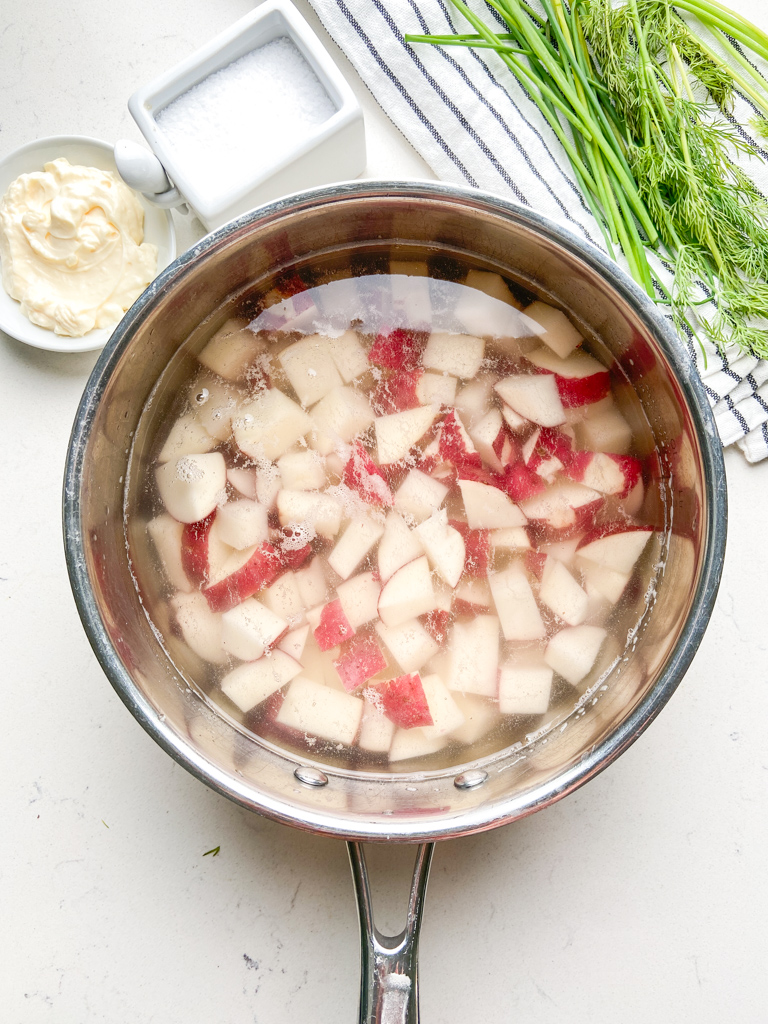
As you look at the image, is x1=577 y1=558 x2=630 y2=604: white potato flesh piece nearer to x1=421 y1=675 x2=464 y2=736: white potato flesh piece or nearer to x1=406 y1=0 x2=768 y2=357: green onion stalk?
x1=421 y1=675 x2=464 y2=736: white potato flesh piece

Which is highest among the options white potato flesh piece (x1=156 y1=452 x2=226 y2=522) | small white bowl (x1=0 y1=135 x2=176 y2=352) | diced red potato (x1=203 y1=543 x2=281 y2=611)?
small white bowl (x1=0 y1=135 x2=176 y2=352)

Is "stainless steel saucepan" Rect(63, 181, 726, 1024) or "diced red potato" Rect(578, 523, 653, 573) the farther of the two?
"diced red potato" Rect(578, 523, 653, 573)

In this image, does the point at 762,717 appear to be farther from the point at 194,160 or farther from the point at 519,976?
the point at 194,160

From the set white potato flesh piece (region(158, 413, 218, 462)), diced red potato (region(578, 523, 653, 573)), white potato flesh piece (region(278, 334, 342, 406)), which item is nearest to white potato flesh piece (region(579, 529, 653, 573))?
diced red potato (region(578, 523, 653, 573))

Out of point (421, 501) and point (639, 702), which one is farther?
point (421, 501)

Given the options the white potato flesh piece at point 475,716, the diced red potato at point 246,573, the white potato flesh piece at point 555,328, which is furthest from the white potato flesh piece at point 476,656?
the white potato flesh piece at point 555,328

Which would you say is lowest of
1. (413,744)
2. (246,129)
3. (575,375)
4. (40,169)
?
(413,744)

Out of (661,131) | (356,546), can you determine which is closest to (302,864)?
(356,546)

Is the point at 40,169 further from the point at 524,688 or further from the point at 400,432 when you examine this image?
the point at 524,688
